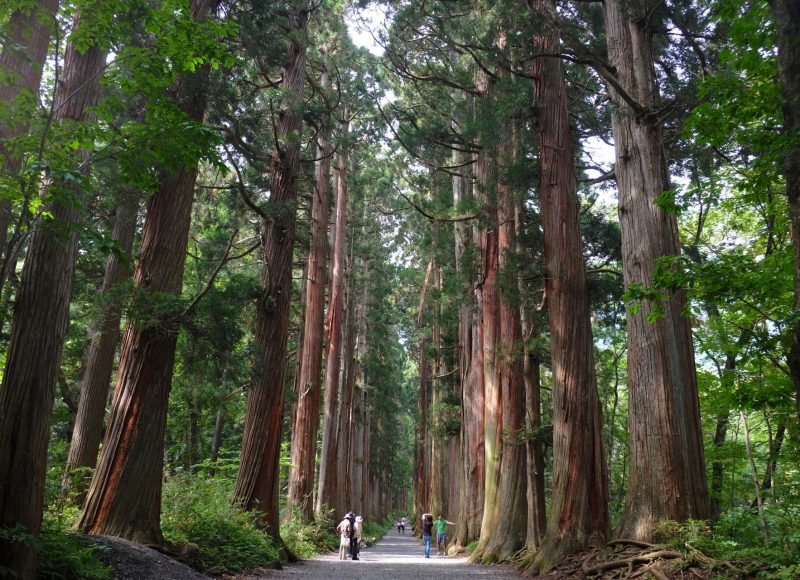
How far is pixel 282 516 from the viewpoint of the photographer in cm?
1744

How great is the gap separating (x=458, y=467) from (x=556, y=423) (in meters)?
14.8

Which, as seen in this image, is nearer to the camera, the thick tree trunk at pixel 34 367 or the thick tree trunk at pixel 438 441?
the thick tree trunk at pixel 34 367

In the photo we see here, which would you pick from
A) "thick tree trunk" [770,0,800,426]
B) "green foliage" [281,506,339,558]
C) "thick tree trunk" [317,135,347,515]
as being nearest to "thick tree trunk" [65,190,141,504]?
"green foliage" [281,506,339,558]

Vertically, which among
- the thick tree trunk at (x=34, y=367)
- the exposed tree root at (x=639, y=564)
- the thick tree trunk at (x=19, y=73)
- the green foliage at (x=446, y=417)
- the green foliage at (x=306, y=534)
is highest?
the thick tree trunk at (x=19, y=73)

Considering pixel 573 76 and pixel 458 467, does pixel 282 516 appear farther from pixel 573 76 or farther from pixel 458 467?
pixel 573 76

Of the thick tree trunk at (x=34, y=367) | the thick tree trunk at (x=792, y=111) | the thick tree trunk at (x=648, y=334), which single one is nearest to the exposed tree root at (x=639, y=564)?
the thick tree trunk at (x=648, y=334)

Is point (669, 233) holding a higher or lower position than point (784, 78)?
higher

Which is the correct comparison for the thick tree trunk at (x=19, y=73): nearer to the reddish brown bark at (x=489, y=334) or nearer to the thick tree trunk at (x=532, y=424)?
the reddish brown bark at (x=489, y=334)

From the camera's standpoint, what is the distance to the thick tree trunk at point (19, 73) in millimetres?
5090

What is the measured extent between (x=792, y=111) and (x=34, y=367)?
6432 mm

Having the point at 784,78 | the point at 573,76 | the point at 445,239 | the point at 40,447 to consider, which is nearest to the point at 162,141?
the point at 40,447

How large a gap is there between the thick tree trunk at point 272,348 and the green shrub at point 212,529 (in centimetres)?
85

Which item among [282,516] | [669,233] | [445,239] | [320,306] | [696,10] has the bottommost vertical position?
[282,516]

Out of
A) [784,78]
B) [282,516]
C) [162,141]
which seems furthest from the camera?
[282,516]
